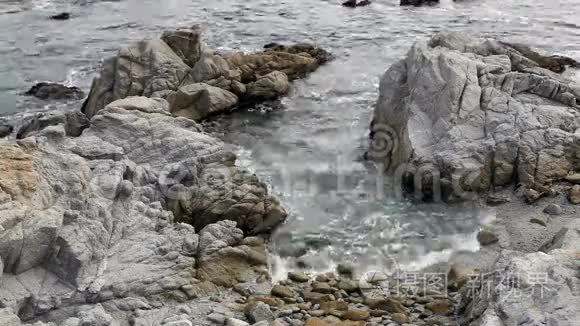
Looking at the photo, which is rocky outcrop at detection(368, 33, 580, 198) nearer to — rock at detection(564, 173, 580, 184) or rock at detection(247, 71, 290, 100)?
rock at detection(564, 173, 580, 184)

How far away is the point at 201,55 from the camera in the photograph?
28.2 meters

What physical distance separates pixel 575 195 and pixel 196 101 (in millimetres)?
14745

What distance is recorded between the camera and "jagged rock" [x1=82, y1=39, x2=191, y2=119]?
2575cm

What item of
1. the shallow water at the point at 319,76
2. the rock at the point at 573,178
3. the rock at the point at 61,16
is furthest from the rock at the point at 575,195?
the rock at the point at 61,16

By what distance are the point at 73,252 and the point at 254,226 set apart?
18.7ft

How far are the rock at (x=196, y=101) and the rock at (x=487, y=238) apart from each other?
12585mm

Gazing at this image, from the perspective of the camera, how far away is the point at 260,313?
13492mm

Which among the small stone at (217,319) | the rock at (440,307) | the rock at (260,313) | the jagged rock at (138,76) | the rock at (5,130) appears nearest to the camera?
the small stone at (217,319)

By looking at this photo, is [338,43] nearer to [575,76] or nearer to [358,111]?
A: [358,111]

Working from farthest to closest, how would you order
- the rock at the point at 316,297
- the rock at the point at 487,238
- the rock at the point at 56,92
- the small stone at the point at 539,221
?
1. the rock at the point at 56,92
2. the small stone at the point at 539,221
3. the rock at the point at 487,238
4. the rock at the point at 316,297

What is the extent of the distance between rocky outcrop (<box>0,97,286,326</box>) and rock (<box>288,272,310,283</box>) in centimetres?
73

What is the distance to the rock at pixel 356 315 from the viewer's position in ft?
45.4

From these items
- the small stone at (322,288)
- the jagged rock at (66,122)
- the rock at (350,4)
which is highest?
the rock at (350,4)

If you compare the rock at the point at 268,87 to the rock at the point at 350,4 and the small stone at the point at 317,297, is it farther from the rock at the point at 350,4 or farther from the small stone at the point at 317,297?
the rock at the point at 350,4
